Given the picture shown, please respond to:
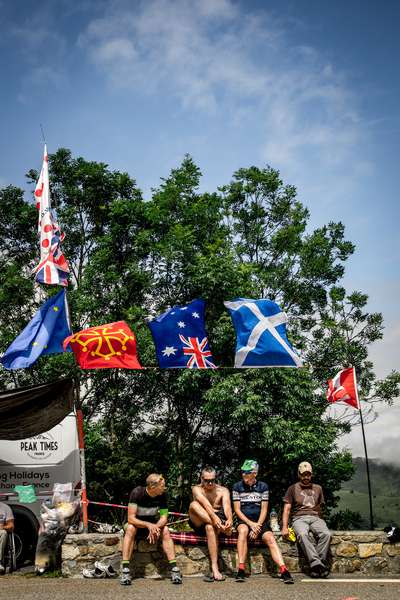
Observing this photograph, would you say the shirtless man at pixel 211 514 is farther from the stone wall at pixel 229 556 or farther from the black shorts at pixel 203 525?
the stone wall at pixel 229 556

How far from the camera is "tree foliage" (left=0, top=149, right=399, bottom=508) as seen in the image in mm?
18703

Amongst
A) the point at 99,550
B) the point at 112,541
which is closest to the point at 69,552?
the point at 99,550

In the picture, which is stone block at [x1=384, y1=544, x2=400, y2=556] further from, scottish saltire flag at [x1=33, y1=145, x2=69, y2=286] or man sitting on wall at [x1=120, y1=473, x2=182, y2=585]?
scottish saltire flag at [x1=33, y1=145, x2=69, y2=286]

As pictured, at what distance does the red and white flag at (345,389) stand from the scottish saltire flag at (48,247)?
5.62m

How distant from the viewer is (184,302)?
21969 mm

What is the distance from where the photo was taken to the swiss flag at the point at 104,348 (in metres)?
8.71

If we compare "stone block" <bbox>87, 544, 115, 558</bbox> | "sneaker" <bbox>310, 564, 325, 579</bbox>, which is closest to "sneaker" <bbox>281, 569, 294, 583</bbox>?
"sneaker" <bbox>310, 564, 325, 579</bbox>

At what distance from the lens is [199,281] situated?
66.7ft

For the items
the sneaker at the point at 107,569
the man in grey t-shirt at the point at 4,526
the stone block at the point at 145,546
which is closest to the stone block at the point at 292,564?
the stone block at the point at 145,546

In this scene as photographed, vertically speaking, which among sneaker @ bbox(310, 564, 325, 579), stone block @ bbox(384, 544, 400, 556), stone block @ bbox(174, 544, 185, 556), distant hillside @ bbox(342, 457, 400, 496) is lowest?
distant hillside @ bbox(342, 457, 400, 496)

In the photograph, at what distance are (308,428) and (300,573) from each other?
435 inches

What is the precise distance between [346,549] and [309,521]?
0.65 metres

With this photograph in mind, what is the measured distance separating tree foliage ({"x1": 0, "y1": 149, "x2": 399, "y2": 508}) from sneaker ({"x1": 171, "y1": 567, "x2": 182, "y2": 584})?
1096 centimetres

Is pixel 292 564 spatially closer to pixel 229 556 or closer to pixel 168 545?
pixel 229 556
